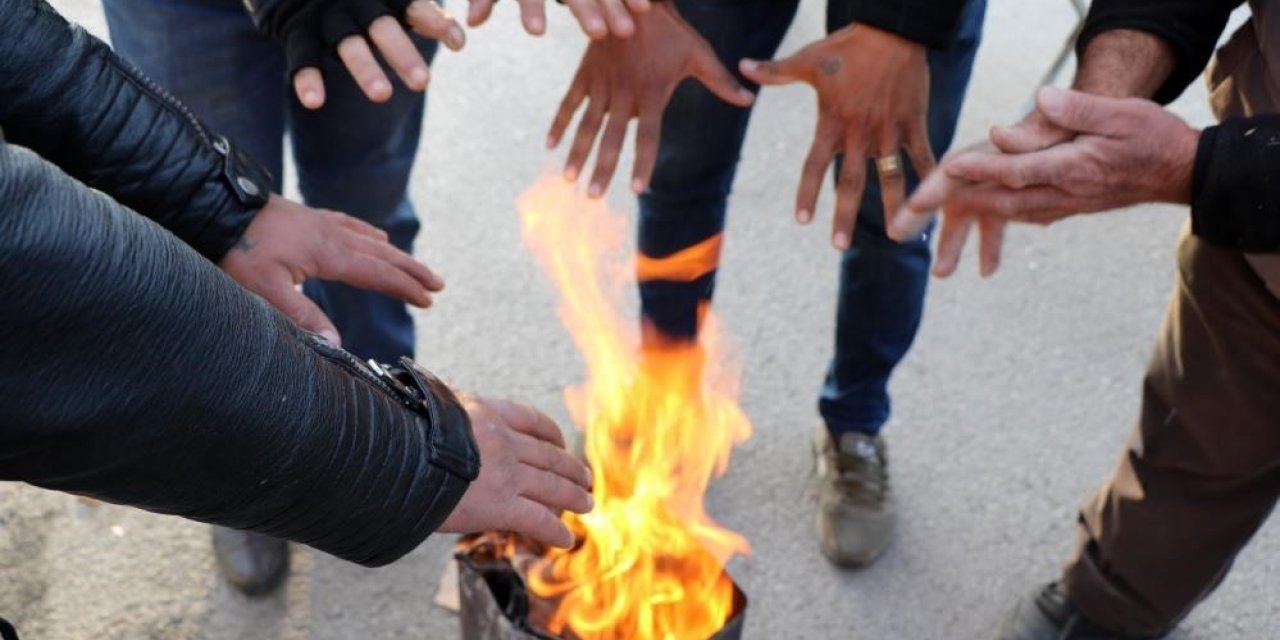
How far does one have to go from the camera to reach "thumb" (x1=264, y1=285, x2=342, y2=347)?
5.34ft

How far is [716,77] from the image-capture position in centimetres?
202

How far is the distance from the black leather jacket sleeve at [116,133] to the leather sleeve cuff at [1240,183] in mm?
1290

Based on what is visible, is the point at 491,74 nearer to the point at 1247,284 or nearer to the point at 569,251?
the point at 569,251

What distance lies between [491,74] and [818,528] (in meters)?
2.06

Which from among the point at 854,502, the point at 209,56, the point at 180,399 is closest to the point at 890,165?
the point at 854,502

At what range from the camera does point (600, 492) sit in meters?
2.03

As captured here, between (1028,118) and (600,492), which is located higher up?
(1028,118)

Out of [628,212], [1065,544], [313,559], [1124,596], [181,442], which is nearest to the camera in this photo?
[181,442]

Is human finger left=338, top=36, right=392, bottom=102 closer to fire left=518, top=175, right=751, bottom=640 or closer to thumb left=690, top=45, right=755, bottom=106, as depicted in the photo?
thumb left=690, top=45, right=755, bottom=106

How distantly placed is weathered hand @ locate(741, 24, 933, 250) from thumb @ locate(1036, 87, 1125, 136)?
0.30 m

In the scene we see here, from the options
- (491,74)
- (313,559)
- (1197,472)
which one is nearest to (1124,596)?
(1197,472)

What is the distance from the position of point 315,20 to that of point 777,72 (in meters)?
0.72

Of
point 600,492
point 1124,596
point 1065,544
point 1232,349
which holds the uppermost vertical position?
point 1232,349

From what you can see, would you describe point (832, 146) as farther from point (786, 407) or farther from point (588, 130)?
point (786, 407)
